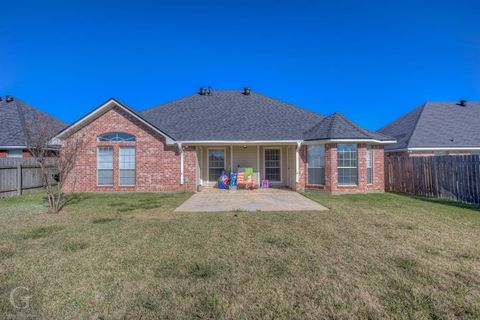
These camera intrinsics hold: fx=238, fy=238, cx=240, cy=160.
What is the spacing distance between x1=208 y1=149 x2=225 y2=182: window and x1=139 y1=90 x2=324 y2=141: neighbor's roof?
1666 millimetres

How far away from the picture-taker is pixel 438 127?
16.7 m

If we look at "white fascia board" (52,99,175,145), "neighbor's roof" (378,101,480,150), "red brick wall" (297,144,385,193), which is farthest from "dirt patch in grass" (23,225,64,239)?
"neighbor's roof" (378,101,480,150)

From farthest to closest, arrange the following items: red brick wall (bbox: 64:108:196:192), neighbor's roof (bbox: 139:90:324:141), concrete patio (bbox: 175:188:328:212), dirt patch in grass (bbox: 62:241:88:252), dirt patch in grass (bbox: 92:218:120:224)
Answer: neighbor's roof (bbox: 139:90:324:141)
red brick wall (bbox: 64:108:196:192)
concrete patio (bbox: 175:188:328:212)
dirt patch in grass (bbox: 92:218:120:224)
dirt patch in grass (bbox: 62:241:88:252)

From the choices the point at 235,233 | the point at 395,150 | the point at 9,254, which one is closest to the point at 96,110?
the point at 9,254

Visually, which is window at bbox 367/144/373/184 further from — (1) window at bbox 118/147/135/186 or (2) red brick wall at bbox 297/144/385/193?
(1) window at bbox 118/147/135/186

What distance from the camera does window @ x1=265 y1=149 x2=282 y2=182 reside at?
15102mm

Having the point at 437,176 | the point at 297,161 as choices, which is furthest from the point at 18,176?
the point at 437,176

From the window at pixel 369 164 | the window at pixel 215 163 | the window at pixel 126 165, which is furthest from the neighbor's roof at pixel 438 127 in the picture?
the window at pixel 126 165

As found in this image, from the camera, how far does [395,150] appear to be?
15.9m

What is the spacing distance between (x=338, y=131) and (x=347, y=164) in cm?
172

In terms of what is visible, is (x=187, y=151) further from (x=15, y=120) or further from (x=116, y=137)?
(x=15, y=120)

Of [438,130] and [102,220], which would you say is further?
[438,130]

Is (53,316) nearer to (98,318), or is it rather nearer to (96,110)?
(98,318)

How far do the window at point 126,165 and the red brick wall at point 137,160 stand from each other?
20cm
